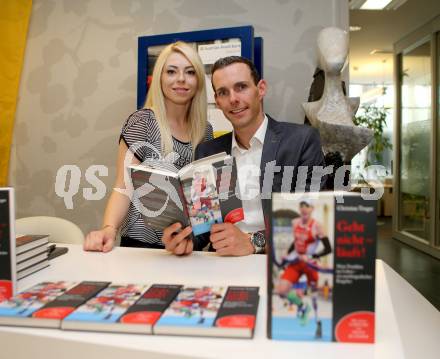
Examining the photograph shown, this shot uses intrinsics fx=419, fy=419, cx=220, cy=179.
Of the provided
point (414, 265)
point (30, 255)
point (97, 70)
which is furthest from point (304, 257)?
point (414, 265)

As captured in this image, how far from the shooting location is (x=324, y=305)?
0.80 metres

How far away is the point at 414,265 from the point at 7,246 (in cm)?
470

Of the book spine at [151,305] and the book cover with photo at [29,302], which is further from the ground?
the book spine at [151,305]

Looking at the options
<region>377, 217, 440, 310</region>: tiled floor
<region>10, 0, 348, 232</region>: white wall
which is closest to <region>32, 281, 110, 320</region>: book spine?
<region>10, 0, 348, 232</region>: white wall

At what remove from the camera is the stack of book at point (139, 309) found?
2.77ft

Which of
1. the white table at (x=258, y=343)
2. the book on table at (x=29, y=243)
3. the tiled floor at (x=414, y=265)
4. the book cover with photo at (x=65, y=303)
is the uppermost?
the book on table at (x=29, y=243)

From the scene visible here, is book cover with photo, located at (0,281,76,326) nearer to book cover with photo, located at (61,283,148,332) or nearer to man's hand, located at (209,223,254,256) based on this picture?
book cover with photo, located at (61,283,148,332)

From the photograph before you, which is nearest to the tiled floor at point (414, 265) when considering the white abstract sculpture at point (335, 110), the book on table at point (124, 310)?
the white abstract sculpture at point (335, 110)

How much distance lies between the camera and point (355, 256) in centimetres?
79

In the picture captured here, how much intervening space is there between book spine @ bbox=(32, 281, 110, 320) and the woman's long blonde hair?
1147mm

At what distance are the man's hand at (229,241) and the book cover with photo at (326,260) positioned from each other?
A: 690mm

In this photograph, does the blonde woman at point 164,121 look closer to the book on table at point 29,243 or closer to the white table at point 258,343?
the book on table at point 29,243

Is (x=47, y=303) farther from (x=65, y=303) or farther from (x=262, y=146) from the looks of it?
(x=262, y=146)

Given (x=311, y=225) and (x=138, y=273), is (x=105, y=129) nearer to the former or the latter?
(x=138, y=273)
